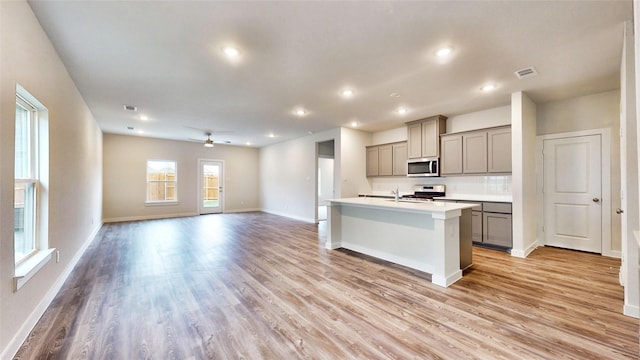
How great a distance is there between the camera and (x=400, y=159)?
617cm

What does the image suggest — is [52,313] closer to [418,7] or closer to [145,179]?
[418,7]

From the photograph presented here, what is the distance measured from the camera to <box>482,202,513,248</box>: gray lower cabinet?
4.22 m

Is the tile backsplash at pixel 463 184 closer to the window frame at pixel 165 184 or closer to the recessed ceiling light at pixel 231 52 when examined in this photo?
the recessed ceiling light at pixel 231 52

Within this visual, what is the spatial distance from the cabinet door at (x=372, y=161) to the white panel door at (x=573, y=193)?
327cm

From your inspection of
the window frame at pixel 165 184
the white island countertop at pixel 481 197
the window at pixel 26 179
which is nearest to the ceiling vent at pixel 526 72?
the white island countertop at pixel 481 197

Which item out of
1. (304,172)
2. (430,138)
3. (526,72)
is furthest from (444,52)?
(304,172)

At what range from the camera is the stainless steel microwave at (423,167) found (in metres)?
5.41

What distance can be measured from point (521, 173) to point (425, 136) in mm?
1995

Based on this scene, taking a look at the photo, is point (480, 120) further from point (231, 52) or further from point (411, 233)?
point (231, 52)

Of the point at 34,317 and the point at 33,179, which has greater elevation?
the point at 33,179

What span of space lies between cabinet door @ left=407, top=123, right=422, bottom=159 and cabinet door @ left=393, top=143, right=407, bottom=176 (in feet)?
0.82

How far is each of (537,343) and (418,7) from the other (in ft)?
8.81

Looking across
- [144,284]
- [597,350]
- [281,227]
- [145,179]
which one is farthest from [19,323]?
[145,179]

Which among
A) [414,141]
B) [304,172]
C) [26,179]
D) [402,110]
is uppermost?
[402,110]
